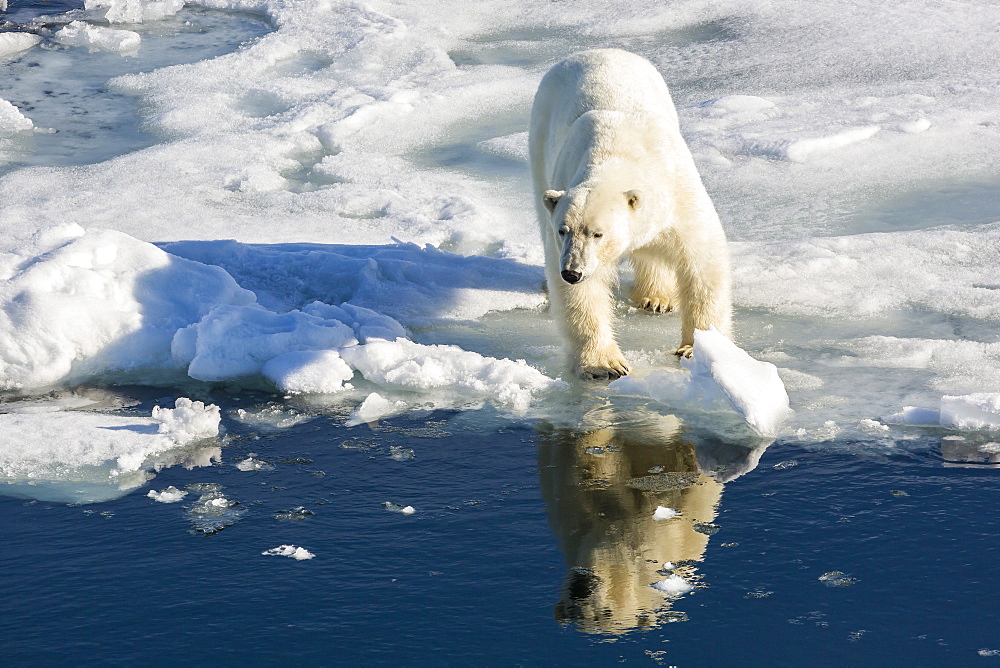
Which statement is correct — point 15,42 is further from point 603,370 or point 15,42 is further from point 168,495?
point 168,495

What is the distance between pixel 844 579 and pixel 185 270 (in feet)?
10.6

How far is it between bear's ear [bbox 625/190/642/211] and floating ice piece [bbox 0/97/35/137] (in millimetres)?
6200

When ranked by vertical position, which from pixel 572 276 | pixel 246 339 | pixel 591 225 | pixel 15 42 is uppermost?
pixel 591 225

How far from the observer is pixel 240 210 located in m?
6.43

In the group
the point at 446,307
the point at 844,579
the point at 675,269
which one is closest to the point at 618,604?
the point at 844,579

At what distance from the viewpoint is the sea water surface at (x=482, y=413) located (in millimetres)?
2455

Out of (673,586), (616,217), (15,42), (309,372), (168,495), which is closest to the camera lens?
(673,586)

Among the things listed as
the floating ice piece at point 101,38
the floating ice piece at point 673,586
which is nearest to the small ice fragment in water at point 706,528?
the floating ice piece at point 673,586

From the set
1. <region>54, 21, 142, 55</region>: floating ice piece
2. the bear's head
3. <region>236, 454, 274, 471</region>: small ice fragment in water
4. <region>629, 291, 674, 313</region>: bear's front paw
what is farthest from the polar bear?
<region>54, 21, 142, 55</region>: floating ice piece

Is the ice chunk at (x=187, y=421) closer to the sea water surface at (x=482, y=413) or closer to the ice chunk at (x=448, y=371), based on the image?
the sea water surface at (x=482, y=413)

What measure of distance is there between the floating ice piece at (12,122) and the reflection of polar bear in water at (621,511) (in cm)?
633

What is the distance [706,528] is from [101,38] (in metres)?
10.5

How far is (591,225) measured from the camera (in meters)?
3.67

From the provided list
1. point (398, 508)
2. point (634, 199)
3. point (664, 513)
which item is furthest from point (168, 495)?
point (634, 199)
